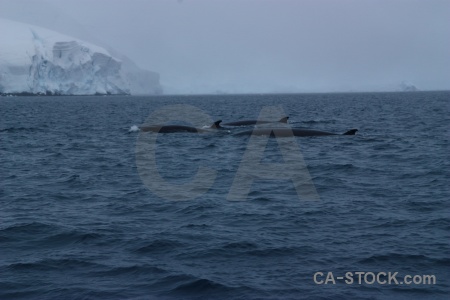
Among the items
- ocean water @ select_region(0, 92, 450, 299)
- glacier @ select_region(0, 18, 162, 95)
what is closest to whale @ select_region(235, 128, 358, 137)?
ocean water @ select_region(0, 92, 450, 299)

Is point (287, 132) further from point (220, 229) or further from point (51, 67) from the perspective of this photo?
point (51, 67)

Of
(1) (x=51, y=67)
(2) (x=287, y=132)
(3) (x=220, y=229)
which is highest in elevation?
(1) (x=51, y=67)

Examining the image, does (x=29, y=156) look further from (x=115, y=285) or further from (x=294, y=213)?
(x=115, y=285)

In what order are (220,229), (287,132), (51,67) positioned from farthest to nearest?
1. (51,67)
2. (287,132)
3. (220,229)

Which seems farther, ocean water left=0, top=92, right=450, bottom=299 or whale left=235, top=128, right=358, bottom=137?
whale left=235, top=128, right=358, bottom=137

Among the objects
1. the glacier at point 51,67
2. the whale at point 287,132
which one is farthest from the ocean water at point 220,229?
the glacier at point 51,67

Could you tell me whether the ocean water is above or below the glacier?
below

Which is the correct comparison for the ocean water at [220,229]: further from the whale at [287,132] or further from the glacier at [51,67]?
the glacier at [51,67]

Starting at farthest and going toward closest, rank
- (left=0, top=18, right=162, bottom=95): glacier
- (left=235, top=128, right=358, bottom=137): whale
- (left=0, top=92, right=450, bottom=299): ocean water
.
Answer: (left=0, top=18, right=162, bottom=95): glacier, (left=235, top=128, right=358, bottom=137): whale, (left=0, top=92, right=450, bottom=299): ocean water

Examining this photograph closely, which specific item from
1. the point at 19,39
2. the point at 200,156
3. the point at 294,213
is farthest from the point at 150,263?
the point at 19,39

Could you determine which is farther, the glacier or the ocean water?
the glacier

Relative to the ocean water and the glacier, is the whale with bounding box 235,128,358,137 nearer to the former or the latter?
the ocean water

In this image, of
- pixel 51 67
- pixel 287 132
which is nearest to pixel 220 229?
pixel 287 132

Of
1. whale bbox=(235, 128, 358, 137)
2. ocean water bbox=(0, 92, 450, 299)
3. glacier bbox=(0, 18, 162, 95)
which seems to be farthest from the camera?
glacier bbox=(0, 18, 162, 95)
